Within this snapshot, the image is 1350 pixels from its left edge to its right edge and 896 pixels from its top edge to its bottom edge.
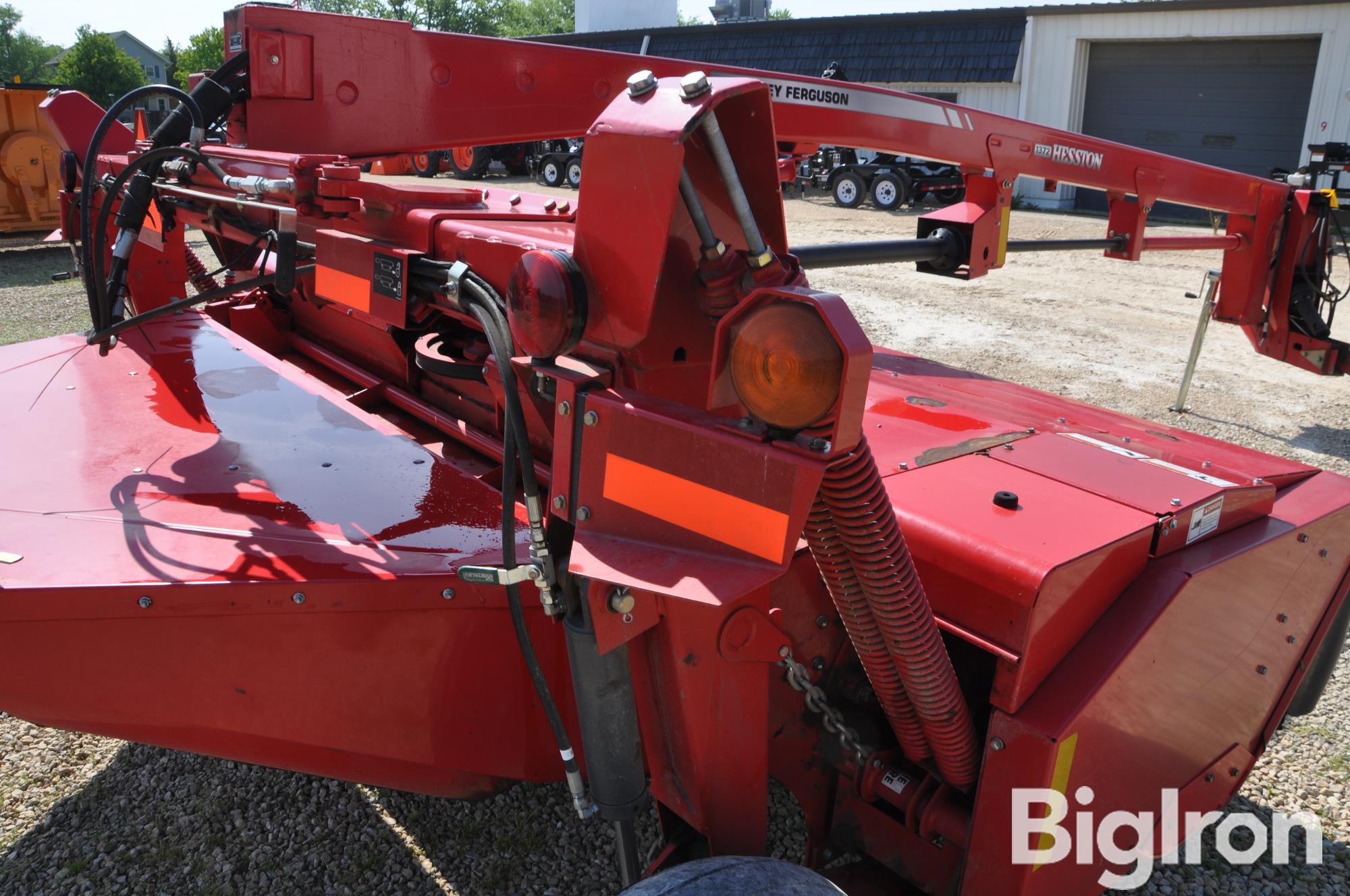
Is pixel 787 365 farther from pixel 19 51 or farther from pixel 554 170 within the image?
pixel 19 51

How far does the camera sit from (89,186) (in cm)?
219

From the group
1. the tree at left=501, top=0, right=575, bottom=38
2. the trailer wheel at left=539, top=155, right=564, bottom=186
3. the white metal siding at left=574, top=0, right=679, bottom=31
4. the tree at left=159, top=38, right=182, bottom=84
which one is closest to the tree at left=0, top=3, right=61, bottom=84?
the tree at left=159, top=38, right=182, bottom=84

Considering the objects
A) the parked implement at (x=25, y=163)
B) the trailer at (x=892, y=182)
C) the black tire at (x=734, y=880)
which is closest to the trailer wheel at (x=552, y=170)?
the trailer at (x=892, y=182)

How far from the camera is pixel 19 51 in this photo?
62531 mm

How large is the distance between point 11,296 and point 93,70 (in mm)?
34051

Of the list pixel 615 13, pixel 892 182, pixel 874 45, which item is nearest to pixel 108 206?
pixel 892 182

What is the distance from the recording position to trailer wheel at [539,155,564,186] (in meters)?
20.1

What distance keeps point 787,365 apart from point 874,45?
21368mm

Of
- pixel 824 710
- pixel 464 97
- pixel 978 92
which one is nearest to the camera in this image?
pixel 824 710

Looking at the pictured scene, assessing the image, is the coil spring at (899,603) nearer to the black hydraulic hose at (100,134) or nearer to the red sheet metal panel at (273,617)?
the red sheet metal panel at (273,617)

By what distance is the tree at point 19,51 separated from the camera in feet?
190

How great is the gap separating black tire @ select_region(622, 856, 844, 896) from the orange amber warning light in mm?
688

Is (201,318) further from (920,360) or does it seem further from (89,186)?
(920,360)

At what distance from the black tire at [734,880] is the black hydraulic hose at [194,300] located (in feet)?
4.20
